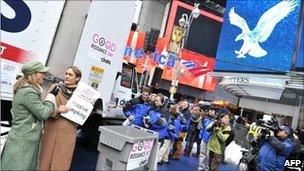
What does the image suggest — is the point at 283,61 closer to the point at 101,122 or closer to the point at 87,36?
the point at 101,122

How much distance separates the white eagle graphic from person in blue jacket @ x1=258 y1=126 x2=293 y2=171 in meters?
14.1

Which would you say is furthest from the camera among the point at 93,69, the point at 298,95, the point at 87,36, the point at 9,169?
the point at 298,95

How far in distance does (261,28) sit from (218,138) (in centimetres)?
1553

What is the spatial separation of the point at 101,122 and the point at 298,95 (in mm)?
12046

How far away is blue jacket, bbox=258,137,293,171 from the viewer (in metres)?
6.44

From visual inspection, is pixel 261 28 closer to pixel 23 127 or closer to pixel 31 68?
pixel 31 68

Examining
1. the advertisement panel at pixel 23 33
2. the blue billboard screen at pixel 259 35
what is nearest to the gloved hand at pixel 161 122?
the advertisement panel at pixel 23 33

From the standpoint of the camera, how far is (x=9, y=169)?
362 cm

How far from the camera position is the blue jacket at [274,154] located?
21.1 feet

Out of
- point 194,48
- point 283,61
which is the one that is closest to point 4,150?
point 283,61

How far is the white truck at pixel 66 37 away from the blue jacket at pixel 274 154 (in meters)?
3.28

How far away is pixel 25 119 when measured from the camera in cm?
365

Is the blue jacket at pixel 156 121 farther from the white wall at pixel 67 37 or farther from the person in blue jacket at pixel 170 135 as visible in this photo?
the white wall at pixel 67 37

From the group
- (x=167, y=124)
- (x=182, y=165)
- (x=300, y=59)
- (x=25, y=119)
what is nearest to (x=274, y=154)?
(x=167, y=124)
